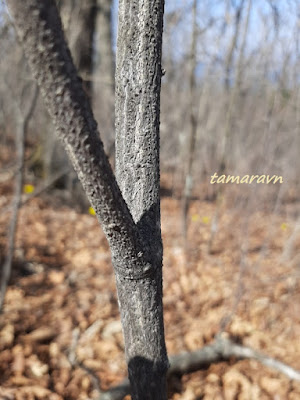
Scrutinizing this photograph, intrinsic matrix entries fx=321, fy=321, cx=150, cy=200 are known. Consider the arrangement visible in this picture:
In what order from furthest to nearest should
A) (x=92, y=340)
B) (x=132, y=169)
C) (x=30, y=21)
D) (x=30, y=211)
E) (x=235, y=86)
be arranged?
(x=30, y=211) < (x=235, y=86) < (x=92, y=340) < (x=132, y=169) < (x=30, y=21)

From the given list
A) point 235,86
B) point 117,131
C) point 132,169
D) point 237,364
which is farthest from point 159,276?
point 235,86

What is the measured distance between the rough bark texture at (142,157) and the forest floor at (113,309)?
0.94 m

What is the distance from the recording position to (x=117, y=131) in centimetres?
88

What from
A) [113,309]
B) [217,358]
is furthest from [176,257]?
[217,358]

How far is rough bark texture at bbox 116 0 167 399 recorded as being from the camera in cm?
80

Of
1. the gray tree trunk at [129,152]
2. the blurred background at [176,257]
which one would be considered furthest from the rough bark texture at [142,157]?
the blurred background at [176,257]

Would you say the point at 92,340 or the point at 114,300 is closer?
the point at 92,340

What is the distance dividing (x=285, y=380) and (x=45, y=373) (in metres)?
1.36

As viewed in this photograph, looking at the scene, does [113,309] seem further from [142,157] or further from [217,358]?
[142,157]

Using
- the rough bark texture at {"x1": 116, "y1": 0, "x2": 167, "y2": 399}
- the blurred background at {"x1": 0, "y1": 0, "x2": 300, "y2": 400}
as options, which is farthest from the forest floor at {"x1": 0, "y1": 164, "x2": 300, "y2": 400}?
the rough bark texture at {"x1": 116, "y1": 0, "x2": 167, "y2": 399}

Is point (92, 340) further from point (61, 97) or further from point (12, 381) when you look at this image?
point (61, 97)

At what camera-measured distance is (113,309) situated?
2.59m

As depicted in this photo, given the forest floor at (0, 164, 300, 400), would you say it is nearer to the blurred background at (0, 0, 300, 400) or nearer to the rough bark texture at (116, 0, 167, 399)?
the blurred background at (0, 0, 300, 400)

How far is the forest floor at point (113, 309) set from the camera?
178cm
